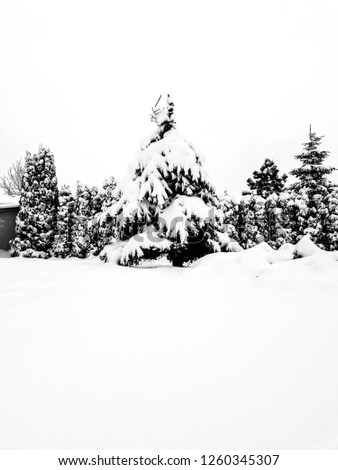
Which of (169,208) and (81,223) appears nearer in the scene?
(169,208)

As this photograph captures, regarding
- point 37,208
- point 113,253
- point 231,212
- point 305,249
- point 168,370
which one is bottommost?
point 168,370

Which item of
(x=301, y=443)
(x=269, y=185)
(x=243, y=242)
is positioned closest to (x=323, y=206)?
(x=269, y=185)

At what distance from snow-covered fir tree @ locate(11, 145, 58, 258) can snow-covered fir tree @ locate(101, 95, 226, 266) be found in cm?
1227

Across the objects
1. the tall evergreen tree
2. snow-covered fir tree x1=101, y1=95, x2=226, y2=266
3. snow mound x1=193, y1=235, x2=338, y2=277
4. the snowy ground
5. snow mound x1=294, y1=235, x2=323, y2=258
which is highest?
the tall evergreen tree

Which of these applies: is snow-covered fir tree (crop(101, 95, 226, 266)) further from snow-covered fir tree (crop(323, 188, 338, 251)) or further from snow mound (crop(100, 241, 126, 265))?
snow-covered fir tree (crop(323, 188, 338, 251))

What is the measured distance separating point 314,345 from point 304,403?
2.72 ft

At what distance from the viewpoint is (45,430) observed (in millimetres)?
1403

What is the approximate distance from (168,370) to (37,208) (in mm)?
20132

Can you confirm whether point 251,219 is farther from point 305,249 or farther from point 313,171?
point 305,249

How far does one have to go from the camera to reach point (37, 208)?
19297mm

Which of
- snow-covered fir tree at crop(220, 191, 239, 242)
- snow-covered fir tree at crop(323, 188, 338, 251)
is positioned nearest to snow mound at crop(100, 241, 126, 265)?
snow-covered fir tree at crop(323, 188, 338, 251)

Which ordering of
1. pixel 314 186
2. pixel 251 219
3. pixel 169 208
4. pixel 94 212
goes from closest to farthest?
pixel 169 208 < pixel 314 186 < pixel 94 212 < pixel 251 219

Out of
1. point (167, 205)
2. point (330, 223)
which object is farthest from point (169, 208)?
point (330, 223)

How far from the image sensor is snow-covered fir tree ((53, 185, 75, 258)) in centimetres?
2117
